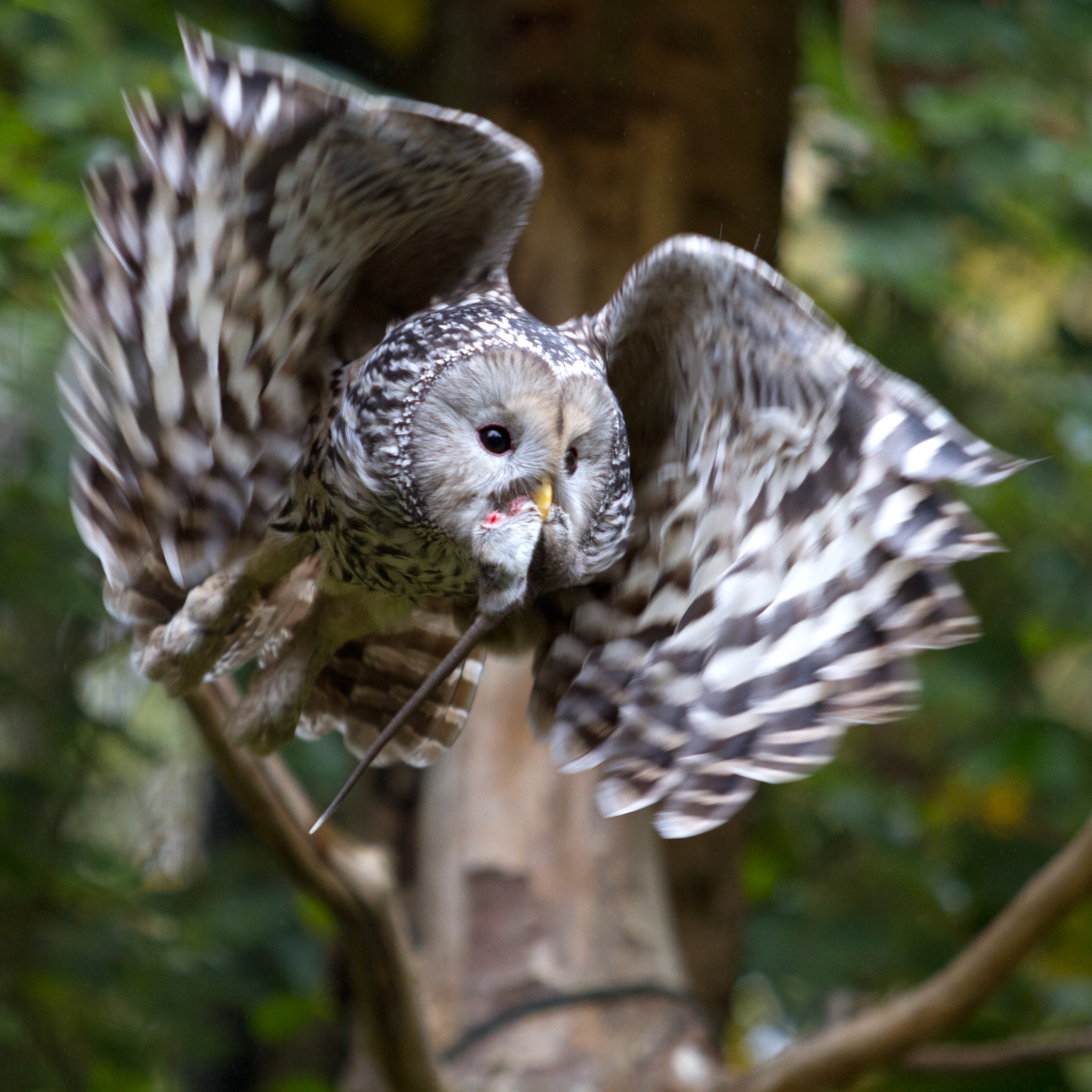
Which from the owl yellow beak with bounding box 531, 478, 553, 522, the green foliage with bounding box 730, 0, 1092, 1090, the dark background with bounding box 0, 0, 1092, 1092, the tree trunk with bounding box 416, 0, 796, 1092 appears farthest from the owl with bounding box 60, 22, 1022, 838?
the green foliage with bounding box 730, 0, 1092, 1090

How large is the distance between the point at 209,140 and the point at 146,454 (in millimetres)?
277

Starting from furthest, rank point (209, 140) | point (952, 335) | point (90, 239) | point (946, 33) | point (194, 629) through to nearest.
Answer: point (952, 335) < point (946, 33) < point (194, 629) < point (90, 239) < point (209, 140)

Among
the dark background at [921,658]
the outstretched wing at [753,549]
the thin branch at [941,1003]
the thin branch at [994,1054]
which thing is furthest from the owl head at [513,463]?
the thin branch at [994,1054]

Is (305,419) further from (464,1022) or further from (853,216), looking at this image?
(853,216)

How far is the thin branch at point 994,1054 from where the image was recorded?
6.84 feet

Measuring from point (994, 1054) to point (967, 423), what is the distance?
3.64ft

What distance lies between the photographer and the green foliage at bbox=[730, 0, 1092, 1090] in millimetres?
2369

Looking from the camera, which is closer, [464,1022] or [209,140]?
[209,140]

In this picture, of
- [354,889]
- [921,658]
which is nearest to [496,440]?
[354,889]

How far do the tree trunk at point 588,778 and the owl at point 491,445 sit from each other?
0.59 ft

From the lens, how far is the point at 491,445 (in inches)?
39.1

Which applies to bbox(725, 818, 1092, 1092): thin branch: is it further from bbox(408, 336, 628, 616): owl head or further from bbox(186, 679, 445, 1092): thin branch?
bbox(408, 336, 628, 616): owl head

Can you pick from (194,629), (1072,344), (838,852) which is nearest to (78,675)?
(194,629)

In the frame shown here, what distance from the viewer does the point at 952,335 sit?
287cm
